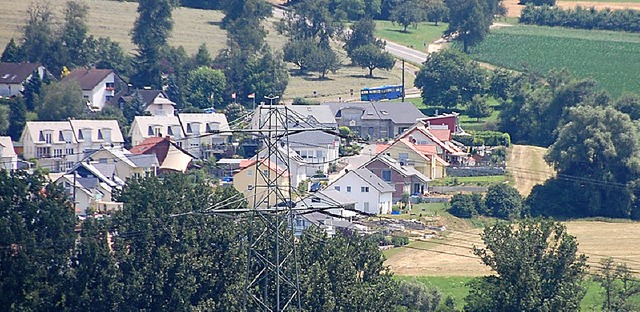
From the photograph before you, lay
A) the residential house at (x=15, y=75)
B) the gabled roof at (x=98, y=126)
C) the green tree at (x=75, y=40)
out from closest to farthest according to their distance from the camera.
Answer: the gabled roof at (x=98, y=126), the residential house at (x=15, y=75), the green tree at (x=75, y=40)

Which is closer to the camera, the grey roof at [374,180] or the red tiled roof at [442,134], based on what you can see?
the grey roof at [374,180]

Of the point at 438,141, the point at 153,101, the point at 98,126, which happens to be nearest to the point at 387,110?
the point at 438,141

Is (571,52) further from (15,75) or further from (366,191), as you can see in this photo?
(366,191)

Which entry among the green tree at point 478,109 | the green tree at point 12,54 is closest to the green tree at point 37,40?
the green tree at point 12,54

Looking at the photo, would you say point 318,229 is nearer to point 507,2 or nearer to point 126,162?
point 126,162

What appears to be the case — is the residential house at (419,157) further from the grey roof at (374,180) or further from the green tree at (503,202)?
the green tree at (503,202)

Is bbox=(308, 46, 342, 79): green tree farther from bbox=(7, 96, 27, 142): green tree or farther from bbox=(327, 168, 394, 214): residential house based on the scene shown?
bbox=(327, 168, 394, 214): residential house
